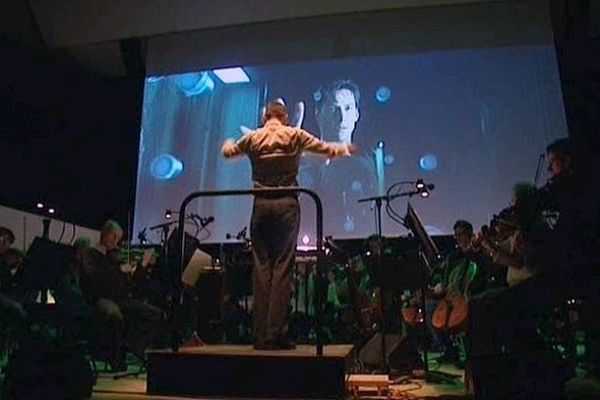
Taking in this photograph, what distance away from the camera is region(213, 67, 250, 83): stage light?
752 centimetres

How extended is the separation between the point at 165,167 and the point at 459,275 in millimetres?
4286

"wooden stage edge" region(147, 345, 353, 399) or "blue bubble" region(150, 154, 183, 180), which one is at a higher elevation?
"blue bubble" region(150, 154, 183, 180)

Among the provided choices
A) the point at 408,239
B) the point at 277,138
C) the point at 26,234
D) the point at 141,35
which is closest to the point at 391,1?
the point at 408,239

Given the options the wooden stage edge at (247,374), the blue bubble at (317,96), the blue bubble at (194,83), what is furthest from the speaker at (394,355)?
the blue bubble at (194,83)

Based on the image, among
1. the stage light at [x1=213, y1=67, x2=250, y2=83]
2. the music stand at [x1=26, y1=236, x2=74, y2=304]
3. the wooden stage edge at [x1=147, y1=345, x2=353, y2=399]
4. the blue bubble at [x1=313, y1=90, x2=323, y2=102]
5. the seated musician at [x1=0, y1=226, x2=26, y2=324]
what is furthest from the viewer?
the stage light at [x1=213, y1=67, x2=250, y2=83]

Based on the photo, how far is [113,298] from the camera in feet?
14.8

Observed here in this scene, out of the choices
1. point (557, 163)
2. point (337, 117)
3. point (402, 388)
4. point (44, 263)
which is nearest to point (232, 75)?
point (337, 117)

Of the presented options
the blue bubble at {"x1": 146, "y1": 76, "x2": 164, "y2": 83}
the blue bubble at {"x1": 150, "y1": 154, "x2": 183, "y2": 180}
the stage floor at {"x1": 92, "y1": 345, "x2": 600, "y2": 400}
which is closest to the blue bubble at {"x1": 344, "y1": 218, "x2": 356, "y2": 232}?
the blue bubble at {"x1": 150, "y1": 154, "x2": 183, "y2": 180}

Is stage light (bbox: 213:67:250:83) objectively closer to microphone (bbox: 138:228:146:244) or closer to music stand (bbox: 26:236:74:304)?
microphone (bbox: 138:228:146:244)

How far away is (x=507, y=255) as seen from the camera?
364 centimetres

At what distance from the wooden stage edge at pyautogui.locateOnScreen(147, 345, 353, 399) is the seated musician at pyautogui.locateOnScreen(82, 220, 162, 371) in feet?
4.50

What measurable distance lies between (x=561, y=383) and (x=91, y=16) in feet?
23.0

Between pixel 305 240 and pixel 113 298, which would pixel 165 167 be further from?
pixel 113 298

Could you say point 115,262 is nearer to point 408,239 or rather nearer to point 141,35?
point 408,239
